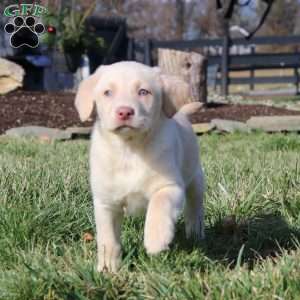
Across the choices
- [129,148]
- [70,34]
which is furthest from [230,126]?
[70,34]

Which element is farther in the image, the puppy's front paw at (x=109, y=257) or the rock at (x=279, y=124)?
the rock at (x=279, y=124)

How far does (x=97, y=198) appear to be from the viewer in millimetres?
Answer: 2445

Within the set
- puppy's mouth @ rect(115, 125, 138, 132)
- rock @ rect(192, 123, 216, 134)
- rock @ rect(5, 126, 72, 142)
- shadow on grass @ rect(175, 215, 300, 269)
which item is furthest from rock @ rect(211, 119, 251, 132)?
puppy's mouth @ rect(115, 125, 138, 132)

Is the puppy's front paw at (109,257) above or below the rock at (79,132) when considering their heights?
above

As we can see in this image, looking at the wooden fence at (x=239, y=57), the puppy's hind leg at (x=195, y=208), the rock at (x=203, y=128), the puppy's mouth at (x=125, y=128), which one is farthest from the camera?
the wooden fence at (x=239, y=57)

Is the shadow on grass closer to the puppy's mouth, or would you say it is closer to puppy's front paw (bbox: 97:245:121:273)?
puppy's front paw (bbox: 97:245:121:273)

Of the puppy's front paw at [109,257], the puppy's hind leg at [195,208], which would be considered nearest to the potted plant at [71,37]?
the puppy's hind leg at [195,208]

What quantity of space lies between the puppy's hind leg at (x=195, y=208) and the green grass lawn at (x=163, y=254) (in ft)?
0.26

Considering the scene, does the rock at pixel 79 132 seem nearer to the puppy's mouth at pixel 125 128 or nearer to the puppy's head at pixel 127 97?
the puppy's head at pixel 127 97

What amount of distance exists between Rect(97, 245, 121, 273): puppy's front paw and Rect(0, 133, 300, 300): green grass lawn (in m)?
0.05

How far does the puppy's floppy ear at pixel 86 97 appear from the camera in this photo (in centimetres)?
246

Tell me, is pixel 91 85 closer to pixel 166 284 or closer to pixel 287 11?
pixel 166 284

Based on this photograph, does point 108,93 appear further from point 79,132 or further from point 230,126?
point 230,126

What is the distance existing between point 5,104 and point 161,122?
7542 mm
